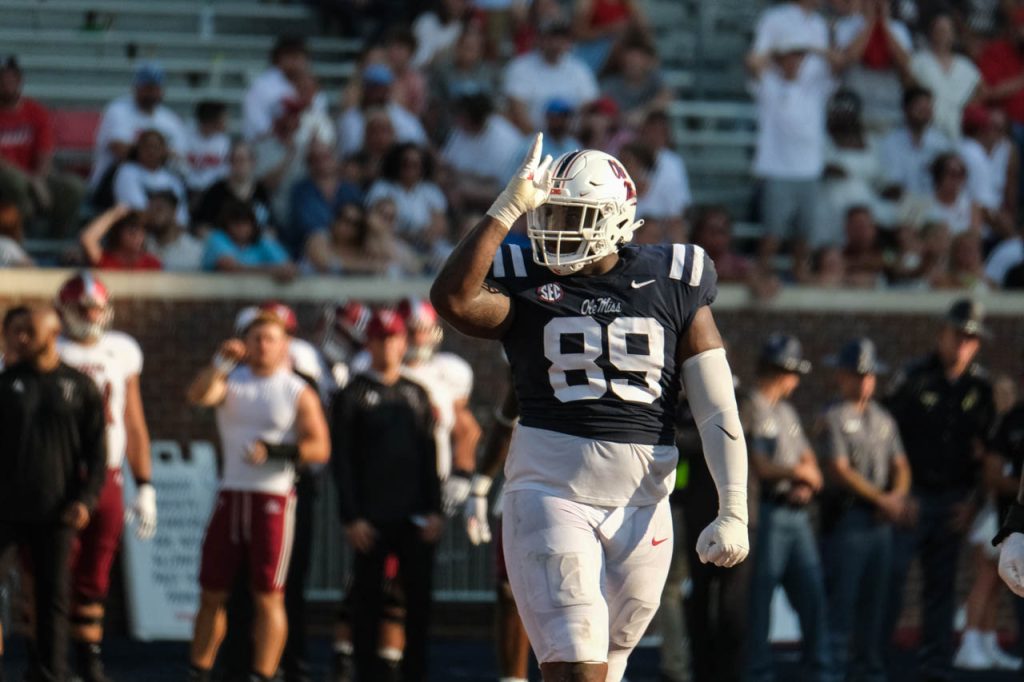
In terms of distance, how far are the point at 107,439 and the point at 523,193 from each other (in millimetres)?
4182

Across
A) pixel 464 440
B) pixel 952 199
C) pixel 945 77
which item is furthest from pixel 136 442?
pixel 945 77

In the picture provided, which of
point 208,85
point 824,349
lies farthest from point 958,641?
point 208,85

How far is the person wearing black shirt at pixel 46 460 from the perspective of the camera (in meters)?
8.91

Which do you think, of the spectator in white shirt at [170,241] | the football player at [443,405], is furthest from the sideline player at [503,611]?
the spectator in white shirt at [170,241]

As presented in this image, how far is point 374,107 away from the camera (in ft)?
43.0

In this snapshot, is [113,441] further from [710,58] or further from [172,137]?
[710,58]

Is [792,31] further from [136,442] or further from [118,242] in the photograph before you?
[136,442]

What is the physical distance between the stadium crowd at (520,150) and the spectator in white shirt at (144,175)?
0.05ft

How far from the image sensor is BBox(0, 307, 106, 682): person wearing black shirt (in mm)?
8906

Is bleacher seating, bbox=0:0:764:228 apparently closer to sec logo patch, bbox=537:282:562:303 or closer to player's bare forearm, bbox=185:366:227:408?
player's bare forearm, bbox=185:366:227:408

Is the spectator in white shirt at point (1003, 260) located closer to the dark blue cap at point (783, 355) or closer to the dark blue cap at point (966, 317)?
the dark blue cap at point (966, 317)

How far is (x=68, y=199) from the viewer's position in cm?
1252

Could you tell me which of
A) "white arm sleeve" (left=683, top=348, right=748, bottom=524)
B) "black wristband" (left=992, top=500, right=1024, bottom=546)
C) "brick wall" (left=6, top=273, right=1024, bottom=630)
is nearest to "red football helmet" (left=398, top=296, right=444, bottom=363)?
"brick wall" (left=6, top=273, right=1024, bottom=630)

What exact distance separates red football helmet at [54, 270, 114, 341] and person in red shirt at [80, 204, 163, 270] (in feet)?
6.39
